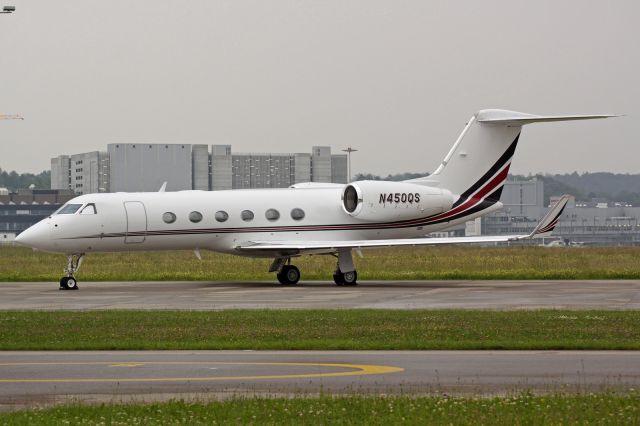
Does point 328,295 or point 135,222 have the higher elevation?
point 135,222

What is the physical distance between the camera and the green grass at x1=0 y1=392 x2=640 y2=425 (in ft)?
36.4

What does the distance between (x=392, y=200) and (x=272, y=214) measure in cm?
424

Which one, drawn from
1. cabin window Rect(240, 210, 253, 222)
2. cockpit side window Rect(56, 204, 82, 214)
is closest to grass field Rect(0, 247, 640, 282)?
cabin window Rect(240, 210, 253, 222)

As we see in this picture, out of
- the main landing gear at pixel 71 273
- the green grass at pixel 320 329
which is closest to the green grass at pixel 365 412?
the green grass at pixel 320 329

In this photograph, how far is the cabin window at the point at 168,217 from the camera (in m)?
36.2

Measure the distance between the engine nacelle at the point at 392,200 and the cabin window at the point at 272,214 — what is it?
238 cm

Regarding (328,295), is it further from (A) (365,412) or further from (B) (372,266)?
(A) (365,412)

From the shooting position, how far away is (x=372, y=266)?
4728cm

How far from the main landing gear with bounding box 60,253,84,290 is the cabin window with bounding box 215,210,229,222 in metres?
4.68

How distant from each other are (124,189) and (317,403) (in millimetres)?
110386

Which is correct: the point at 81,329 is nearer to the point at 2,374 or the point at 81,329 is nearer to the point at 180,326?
the point at 180,326

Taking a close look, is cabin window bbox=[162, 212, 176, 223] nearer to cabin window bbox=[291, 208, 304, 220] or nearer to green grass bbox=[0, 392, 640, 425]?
cabin window bbox=[291, 208, 304, 220]

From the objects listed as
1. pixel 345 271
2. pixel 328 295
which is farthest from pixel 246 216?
pixel 328 295

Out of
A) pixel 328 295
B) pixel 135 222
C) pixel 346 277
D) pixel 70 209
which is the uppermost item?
pixel 70 209
